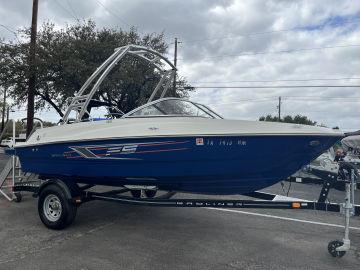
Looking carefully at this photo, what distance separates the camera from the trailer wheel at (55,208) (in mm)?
5629

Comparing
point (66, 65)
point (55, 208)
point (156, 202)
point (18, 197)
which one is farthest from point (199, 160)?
point (66, 65)

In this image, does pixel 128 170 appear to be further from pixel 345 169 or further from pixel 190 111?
pixel 345 169

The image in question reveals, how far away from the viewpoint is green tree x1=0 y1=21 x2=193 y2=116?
59.3 ft

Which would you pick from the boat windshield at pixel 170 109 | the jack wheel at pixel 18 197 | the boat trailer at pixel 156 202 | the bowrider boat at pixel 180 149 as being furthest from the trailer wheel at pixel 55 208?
the jack wheel at pixel 18 197

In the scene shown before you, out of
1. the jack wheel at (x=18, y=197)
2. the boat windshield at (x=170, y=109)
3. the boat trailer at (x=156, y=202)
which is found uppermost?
the boat windshield at (x=170, y=109)

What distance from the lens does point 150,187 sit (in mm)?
5637

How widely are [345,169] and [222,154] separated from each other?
60.0 inches

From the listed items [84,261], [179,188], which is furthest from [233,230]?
[84,261]

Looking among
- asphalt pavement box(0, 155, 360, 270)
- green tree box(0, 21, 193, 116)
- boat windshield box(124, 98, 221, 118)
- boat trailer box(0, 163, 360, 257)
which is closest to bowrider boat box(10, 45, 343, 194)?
boat windshield box(124, 98, 221, 118)

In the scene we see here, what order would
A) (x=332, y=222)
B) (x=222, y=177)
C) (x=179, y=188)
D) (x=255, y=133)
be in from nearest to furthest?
(x=255, y=133) < (x=222, y=177) < (x=179, y=188) < (x=332, y=222)

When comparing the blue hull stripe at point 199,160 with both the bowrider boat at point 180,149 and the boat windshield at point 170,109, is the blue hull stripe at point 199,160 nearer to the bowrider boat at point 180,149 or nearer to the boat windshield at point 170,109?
the bowrider boat at point 180,149

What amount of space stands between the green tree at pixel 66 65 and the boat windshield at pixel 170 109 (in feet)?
37.0

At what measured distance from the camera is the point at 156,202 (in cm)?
532

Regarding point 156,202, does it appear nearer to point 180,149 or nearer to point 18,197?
point 180,149
